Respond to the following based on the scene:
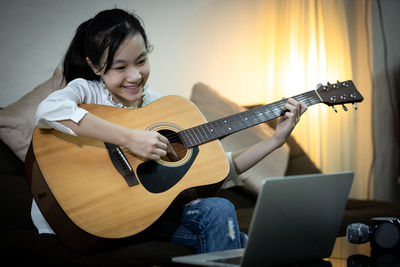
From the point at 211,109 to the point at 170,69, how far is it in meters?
0.44

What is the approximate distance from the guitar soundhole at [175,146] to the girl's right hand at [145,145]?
91mm

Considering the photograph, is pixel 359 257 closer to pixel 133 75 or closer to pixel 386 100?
pixel 133 75

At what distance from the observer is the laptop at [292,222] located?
81cm

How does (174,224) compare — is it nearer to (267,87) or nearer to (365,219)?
(365,219)

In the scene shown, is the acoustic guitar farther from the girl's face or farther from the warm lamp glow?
the warm lamp glow

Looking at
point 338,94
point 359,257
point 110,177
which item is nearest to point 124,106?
point 110,177

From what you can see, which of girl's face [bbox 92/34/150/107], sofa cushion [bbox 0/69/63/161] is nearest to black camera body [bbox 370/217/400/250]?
girl's face [bbox 92/34/150/107]

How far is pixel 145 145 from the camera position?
1256 millimetres

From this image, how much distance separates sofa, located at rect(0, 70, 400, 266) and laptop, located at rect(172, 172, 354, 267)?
0.21 metres

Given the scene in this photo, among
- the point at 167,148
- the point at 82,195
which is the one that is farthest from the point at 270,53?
the point at 82,195

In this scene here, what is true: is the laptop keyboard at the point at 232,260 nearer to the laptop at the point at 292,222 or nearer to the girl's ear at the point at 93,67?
the laptop at the point at 292,222

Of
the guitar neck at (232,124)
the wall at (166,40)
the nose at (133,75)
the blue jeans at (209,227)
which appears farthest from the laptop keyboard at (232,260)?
the wall at (166,40)

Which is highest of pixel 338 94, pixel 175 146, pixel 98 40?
pixel 98 40

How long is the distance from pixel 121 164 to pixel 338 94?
0.83 m
